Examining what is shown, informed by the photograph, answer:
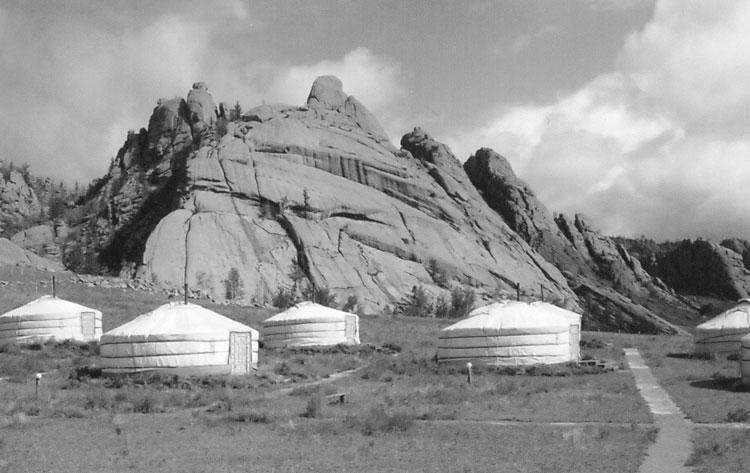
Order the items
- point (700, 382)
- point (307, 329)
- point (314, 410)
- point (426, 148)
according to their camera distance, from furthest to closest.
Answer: point (426, 148) → point (307, 329) → point (700, 382) → point (314, 410)

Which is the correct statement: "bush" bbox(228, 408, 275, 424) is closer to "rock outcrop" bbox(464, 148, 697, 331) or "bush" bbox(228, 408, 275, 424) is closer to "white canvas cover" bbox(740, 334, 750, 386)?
"white canvas cover" bbox(740, 334, 750, 386)

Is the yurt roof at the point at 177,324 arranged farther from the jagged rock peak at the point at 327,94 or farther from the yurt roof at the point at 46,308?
the jagged rock peak at the point at 327,94

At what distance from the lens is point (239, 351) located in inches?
1092

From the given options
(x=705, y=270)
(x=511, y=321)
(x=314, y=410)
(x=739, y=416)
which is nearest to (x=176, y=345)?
(x=314, y=410)

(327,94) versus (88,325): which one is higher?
(327,94)

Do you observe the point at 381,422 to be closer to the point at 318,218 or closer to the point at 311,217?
the point at 311,217

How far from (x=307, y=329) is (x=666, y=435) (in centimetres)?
2385

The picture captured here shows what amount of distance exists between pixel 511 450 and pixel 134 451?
20.6 feet

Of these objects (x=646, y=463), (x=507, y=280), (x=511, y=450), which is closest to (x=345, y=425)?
(x=511, y=450)

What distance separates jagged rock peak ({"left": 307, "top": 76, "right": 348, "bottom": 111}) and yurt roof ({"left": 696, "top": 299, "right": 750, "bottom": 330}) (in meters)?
76.6

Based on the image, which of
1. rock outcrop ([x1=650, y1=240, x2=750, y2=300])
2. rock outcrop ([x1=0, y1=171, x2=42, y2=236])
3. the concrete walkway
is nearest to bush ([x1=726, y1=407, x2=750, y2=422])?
the concrete walkway

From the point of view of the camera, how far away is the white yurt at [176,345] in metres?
26.5

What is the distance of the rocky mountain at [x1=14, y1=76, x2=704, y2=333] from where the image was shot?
7581 centimetres

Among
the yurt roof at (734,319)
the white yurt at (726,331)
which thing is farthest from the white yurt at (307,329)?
the yurt roof at (734,319)
